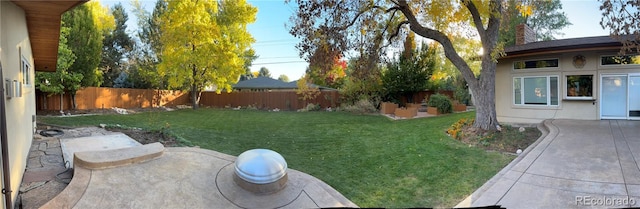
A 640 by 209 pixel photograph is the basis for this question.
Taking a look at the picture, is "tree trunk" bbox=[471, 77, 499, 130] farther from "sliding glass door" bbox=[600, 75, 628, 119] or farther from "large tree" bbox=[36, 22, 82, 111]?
"large tree" bbox=[36, 22, 82, 111]

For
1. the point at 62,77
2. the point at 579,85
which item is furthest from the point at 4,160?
the point at 62,77

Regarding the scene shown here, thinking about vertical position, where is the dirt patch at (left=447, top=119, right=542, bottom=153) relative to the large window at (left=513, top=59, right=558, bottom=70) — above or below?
below

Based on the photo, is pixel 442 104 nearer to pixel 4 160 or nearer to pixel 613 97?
pixel 613 97

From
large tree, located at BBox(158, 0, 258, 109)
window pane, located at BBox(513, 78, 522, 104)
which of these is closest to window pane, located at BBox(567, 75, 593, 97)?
window pane, located at BBox(513, 78, 522, 104)

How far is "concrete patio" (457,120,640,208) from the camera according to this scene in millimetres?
4164

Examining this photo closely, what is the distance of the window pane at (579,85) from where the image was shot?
34.2 ft

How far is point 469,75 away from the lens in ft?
30.9

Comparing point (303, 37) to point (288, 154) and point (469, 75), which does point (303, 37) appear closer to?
point (288, 154)

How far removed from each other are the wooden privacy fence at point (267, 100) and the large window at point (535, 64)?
35.4 ft

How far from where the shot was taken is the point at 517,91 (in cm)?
1166

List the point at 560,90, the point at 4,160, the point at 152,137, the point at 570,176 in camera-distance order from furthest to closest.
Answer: the point at 560,90 → the point at 152,137 → the point at 570,176 → the point at 4,160

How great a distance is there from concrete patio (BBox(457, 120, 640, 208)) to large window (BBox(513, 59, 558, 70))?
3.92 metres

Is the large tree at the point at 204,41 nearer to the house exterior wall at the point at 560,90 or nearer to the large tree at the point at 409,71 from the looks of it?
the large tree at the point at 409,71

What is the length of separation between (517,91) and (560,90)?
4.18 feet
